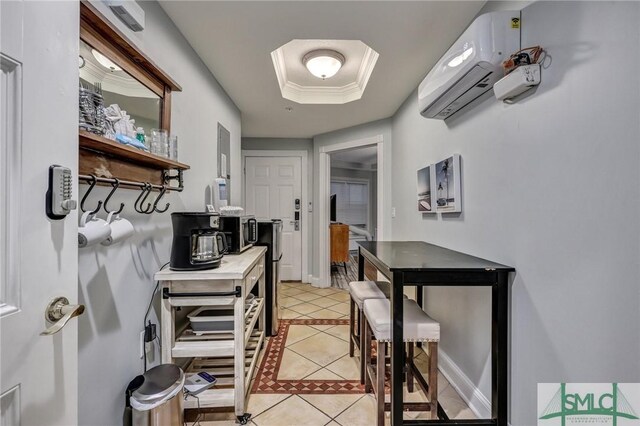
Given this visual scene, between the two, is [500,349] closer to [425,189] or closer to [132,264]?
[425,189]

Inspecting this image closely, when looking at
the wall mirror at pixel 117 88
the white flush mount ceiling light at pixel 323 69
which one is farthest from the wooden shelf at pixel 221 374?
the white flush mount ceiling light at pixel 323 69

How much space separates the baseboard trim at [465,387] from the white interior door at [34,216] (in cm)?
182

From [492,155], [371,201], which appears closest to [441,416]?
[492,155]

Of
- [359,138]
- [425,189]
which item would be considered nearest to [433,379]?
[425,189]

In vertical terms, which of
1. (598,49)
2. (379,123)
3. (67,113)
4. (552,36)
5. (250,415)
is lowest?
(250,415)

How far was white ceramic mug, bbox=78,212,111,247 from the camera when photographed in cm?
94

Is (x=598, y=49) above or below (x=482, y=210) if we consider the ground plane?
above

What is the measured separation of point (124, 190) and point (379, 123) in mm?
2948

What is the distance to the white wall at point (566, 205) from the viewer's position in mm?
869

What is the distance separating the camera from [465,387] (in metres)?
1.74

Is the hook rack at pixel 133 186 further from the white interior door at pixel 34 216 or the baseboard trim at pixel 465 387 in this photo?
the baseboard trim at pixel 465 387

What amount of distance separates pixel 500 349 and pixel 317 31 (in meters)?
2.04

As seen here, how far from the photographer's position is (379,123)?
3549 mm

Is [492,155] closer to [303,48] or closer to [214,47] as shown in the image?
[303,48]
